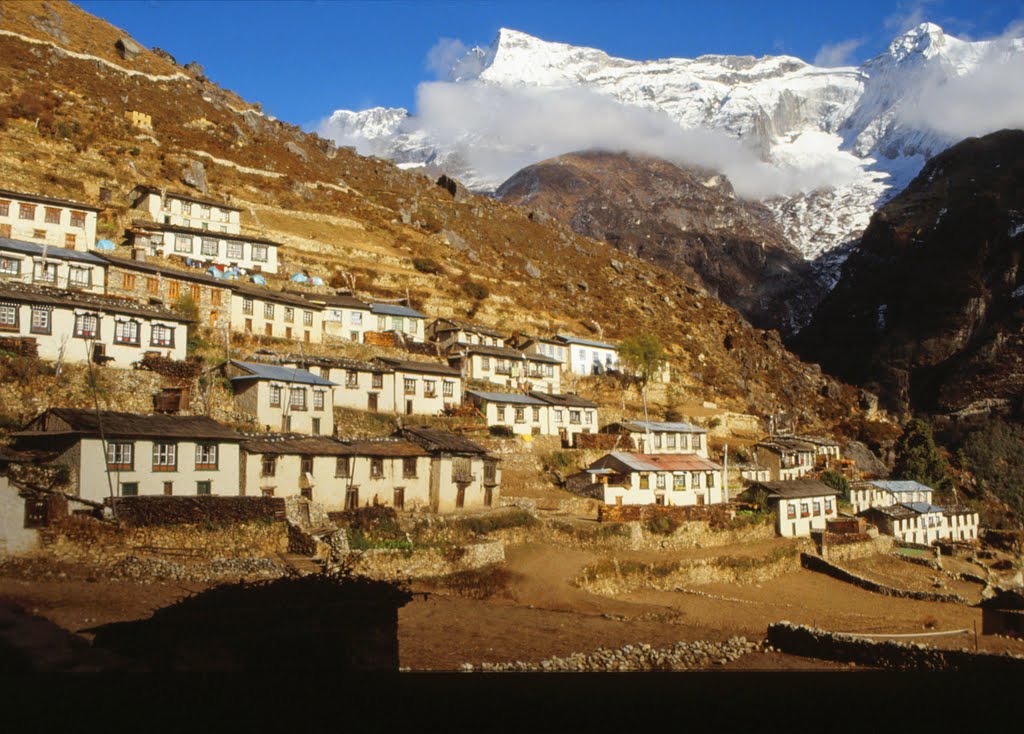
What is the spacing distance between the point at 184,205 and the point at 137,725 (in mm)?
73537

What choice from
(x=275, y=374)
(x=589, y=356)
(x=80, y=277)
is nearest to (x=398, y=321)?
(x=589, y=356)

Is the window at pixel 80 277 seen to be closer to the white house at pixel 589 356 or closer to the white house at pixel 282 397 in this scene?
the white house at pixel 282 397

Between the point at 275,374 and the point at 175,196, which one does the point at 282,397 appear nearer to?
the point at 275,374

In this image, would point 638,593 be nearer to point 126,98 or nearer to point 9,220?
point 9,220

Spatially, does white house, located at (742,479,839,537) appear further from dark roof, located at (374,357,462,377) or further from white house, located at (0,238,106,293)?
white house, located at (0,238,106,293)

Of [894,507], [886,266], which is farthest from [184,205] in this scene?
[886,266]

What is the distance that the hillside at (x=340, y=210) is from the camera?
8431 cm

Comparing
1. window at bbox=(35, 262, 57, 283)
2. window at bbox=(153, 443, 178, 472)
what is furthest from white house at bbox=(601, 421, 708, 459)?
window at bbox=(35, 262, 57, 283)

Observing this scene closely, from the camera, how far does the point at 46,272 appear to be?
48906mm

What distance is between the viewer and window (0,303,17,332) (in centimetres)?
3919

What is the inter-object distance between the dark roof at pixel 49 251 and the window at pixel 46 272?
0.56 meters

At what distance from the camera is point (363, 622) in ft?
44.2

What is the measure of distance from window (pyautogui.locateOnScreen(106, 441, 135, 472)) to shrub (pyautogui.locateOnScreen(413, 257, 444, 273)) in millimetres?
61976

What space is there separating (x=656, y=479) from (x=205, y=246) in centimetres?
4178
